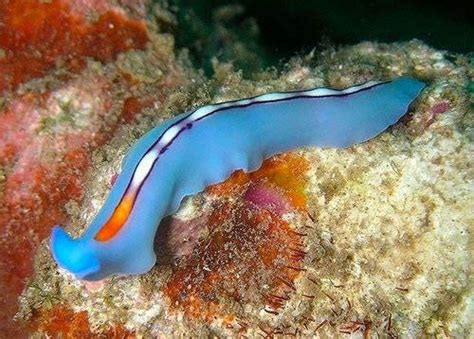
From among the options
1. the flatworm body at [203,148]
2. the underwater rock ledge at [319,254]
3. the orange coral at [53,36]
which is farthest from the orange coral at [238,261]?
the orange coral at [53,36]

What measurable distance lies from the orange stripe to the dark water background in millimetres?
4572

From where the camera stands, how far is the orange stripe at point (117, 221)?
3207mm

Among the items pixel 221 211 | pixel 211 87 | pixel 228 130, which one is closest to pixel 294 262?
pixel 221 211

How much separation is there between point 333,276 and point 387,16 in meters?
8.61

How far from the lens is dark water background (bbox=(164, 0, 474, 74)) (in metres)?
7.75

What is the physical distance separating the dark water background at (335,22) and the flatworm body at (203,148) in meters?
3.49

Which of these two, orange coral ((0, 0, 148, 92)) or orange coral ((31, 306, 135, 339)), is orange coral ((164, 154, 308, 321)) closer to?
orange coral ((31, 306, 135, 339))

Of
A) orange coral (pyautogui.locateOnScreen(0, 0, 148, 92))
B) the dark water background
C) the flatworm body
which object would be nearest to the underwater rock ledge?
the flatworm body

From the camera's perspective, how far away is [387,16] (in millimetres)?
10617

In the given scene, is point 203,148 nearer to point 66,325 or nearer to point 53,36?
point 66,325

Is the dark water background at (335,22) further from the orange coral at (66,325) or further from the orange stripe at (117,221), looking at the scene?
the orange coral at (66,325)

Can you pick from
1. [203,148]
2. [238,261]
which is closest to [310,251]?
[238,261]

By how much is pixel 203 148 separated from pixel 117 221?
88cm

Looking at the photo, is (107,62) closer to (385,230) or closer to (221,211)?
(221,211)
